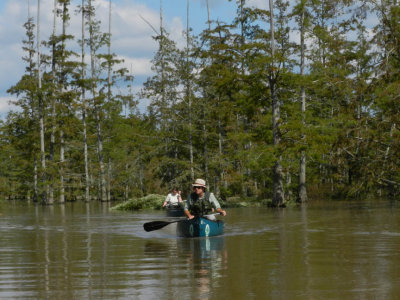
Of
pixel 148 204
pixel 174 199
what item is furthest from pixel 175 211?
pixel 148 204

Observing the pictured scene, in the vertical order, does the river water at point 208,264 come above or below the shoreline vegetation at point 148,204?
below

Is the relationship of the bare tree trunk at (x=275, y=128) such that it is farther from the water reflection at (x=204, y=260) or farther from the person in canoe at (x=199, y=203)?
the water reflection at (x=204, y=260)

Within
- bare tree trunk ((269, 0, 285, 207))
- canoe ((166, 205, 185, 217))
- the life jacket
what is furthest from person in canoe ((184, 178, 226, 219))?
bare tree trunk ((269, 0, 285, 207))

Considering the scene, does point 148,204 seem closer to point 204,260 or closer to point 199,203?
point 199,203

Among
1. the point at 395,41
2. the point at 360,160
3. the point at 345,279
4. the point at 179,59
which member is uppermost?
the point at 179,59

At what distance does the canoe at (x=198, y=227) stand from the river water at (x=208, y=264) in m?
0.23

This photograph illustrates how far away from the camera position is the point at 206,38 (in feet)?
158

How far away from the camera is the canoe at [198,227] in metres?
17.6

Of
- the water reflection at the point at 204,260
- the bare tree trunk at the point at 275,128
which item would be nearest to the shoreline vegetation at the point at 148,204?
the bare tree trunk at the point at 275,128

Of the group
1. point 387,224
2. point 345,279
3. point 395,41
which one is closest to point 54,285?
point 345,279

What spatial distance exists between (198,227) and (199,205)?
706 millimetres

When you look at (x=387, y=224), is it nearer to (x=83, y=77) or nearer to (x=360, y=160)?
(x=360, y=160)

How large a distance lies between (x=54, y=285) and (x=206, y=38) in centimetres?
4009

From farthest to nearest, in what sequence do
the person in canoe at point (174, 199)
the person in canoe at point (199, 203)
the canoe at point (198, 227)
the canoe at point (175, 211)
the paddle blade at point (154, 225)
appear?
the person in canoe at point (174, 199), the canoe at point (175, 211), the paddle blade at point (154, 225), the person in canoe at point (199, 203), the canoe at point (198, 227)
